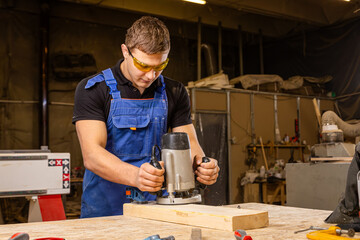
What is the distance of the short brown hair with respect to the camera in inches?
71.7

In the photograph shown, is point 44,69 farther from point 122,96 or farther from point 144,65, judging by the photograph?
point 144,65

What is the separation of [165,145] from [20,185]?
1.54 metres

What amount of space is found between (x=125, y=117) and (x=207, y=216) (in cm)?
74

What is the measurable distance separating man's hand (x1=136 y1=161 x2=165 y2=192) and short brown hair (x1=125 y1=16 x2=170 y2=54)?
554 millimetres

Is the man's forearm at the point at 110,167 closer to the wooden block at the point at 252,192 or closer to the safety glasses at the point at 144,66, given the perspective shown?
the safety glasses at the point at 144,66

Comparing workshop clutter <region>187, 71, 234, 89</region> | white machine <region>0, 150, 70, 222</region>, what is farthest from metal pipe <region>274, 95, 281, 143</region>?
white machine <region>0, 150, 70, 222</region>

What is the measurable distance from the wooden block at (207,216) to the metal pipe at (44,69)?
5.70m

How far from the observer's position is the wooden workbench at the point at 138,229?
1302mm

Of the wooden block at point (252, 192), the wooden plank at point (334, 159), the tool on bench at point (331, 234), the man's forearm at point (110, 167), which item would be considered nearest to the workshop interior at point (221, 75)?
the wooden block at point (252, 192)

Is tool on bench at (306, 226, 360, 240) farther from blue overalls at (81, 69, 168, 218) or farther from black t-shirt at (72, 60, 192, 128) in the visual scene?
black t-shirt at (72, 60, 192, 128)

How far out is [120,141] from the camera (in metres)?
1.99

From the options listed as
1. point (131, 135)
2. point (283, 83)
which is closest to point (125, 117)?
point (131, 135)

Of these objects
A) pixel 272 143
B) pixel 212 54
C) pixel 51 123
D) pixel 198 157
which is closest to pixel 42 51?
pixel 51 123

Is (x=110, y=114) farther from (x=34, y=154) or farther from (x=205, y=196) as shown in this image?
(x=205, y=196)
